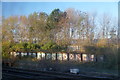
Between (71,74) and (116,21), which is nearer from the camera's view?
(116,21)

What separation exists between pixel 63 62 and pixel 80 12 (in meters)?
1.04

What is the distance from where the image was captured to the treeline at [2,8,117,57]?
296 centimetres

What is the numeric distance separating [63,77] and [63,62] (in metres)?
0.29

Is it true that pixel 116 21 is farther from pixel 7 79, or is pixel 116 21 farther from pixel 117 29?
pixel 7 79

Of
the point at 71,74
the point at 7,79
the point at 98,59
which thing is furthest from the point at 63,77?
the point at 7,79

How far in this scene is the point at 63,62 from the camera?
10.2 ft

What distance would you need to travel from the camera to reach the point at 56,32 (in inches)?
125

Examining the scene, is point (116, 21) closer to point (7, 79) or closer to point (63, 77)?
point (63, 77)

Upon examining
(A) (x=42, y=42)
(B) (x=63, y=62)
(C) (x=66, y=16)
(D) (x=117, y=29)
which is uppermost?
(C) (x=66, y=16)

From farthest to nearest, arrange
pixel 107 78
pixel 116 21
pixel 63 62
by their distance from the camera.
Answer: pixel 63 62
pixel 107 78
pixel 116 21

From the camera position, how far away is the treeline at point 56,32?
9.72ft

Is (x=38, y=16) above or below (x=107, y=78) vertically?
above

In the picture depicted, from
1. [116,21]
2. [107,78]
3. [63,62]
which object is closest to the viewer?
[116,21]

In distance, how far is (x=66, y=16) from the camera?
307 centimetres
